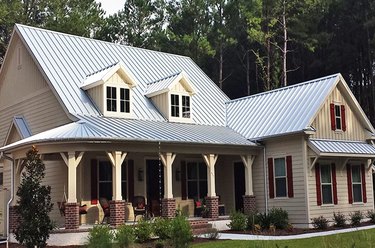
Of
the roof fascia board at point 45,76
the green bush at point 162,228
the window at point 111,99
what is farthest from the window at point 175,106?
the green bush at point 162,228

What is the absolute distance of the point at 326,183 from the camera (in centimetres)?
2089

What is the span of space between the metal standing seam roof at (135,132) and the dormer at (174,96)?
0.54 meters

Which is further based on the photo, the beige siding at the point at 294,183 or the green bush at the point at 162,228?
the beige siding at the point at 294,183

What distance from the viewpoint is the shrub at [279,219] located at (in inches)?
746

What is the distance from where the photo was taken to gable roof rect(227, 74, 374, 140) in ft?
67.8

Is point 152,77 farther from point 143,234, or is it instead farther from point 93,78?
point 143,234

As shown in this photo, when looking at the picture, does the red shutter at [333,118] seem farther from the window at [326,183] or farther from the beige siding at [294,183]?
the beige siding at [294,183]

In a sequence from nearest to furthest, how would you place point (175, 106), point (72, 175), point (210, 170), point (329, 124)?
point (72, 175) → point (210, 170) → point (329, 124) → point (175, 106)

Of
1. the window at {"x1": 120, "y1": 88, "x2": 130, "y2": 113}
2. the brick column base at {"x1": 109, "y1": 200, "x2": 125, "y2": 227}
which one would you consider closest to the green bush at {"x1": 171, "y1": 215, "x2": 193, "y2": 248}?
the brick column base at {"x1": 109, "y1": 200, "x2": 125, "y2": 227}

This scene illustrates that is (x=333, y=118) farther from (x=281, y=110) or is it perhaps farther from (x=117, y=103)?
(x=117, y=103)

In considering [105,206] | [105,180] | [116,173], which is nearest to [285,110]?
[105,180]

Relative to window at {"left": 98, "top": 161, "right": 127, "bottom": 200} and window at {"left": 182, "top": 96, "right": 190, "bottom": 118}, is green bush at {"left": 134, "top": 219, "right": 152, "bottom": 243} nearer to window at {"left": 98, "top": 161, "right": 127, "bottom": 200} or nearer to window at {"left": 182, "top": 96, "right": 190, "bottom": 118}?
window at {"left": 98, "top": 161, "right": 127, "bottom": 200}

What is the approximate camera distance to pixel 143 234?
15.5 metres

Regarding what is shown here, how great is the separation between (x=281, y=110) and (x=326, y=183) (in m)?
3.67
